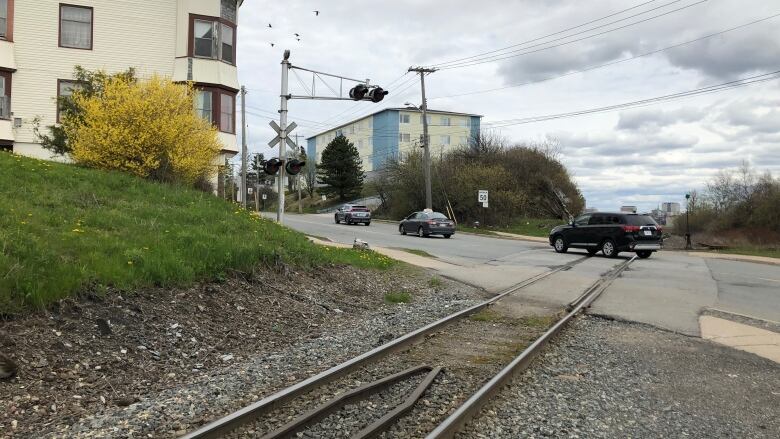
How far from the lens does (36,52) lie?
77.2ft

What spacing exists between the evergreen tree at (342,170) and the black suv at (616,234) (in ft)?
178

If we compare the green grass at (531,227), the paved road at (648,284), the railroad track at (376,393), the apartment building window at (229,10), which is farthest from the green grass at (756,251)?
the apartment building window at (229,10)

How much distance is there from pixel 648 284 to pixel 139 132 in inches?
531

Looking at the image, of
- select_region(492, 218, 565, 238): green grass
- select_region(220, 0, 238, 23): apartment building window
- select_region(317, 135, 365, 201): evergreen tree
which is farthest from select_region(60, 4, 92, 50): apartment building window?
select_region(317, 135, 365, 201): evergreen tree

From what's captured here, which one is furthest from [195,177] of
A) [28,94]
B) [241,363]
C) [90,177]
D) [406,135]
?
[406,135]

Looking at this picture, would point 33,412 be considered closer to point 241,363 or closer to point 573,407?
point 241,363

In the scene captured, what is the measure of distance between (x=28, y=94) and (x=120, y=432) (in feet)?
76.8

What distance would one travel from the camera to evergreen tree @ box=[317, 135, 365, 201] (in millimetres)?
76500

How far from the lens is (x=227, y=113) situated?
26.3 meters

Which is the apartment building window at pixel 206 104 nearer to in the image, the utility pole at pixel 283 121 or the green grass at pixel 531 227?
the utility pole at pixel 283 121

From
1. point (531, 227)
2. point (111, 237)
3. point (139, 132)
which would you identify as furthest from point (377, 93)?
point (531, 227)

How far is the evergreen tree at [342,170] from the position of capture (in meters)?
76.5

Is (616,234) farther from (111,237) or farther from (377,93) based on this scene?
(111,237)

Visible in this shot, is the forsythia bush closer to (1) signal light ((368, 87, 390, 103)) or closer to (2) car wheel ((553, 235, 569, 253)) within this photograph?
(1) signal light ((368, 87, 390, 103))
